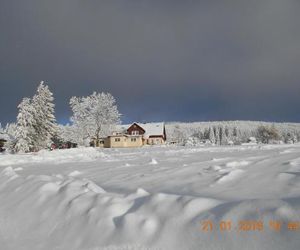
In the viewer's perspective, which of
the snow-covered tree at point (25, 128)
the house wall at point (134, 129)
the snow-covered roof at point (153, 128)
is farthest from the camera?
the snow-covered roof at point (153, 128)

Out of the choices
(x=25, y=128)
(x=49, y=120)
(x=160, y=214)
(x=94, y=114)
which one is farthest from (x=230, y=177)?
(x=94, y=114)

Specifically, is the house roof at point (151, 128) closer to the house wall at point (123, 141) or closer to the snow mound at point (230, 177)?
the house wall at point (123, 141)

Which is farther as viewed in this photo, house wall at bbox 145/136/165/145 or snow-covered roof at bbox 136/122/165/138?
snow-covered roof at bbox 136/122/165/138

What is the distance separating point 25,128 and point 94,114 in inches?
765

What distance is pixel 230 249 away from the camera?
91.7 inches

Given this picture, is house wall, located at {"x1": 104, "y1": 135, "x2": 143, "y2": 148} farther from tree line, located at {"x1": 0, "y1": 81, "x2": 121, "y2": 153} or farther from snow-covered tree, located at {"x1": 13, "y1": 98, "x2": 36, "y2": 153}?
snow-covered tree, located at {"x1": 13, "y1": 98, "x2": 36, "y2": 153}

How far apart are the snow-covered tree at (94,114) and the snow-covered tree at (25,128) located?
16.2 m

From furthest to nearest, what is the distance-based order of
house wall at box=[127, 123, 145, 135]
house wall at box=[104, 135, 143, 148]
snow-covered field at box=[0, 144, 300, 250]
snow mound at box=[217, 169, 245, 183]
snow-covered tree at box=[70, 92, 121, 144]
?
1. house wall at box=[127, 123, 145, 135]
2. house wall at box=[104, 135, 143, 148]
3. snow-covered tree at box=[70, 92, 121, 144]
4. snow mound at box=[217, 169, 245, 183]
5. snow-covered field at box=[0, 144, 300, 250]

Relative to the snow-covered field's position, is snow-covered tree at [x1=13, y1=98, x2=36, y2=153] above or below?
above

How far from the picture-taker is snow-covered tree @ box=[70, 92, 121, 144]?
180 ft

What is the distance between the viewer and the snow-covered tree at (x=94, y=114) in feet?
180
